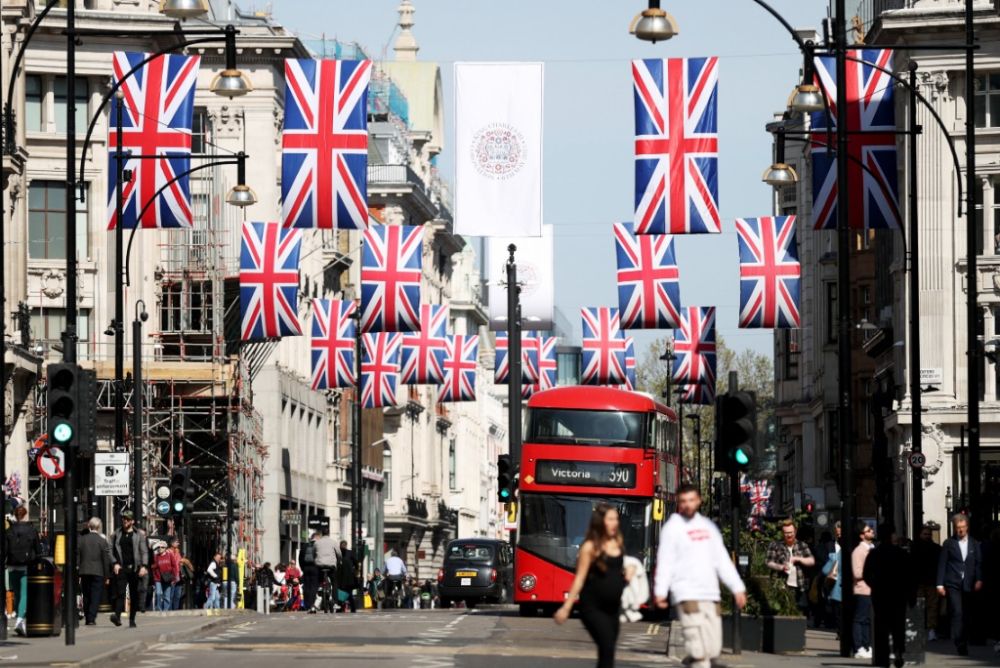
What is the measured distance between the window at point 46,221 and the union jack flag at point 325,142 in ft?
87.4

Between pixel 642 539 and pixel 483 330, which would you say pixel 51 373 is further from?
pixel 483 330

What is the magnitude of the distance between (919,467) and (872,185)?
Result: 5.19m

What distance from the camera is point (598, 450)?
42.3m

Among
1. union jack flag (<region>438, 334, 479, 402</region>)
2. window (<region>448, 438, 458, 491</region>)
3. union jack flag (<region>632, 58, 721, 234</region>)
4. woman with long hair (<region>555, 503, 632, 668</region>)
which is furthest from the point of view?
window (<region>448, 438, 458, 491</region>)

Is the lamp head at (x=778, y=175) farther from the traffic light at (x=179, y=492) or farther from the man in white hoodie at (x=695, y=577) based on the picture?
the man in white hoodie at (x=695, y=577)

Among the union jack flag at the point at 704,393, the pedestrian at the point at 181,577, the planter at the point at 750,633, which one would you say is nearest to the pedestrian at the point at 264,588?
the pedestrian at the point at 181,577

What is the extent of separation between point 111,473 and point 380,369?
35.8 metres


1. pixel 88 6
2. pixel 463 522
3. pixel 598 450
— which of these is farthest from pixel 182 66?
pixel 463 522

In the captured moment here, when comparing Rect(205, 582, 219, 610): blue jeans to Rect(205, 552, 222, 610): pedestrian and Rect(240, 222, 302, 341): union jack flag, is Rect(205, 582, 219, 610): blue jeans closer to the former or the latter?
Rect(205, 552, 222, 610): pedestrian

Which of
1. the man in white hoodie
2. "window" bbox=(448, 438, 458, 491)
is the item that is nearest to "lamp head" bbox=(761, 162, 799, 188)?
the man in white hoodie

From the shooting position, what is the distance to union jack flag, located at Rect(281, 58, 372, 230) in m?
42.9

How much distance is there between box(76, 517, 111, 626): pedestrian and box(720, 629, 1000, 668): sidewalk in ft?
34.2

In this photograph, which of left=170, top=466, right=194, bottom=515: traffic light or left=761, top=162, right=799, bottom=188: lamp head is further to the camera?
left=170, top=466, right=194, bottom=515: traffic light

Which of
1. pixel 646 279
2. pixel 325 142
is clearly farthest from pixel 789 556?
pixel 646 279
